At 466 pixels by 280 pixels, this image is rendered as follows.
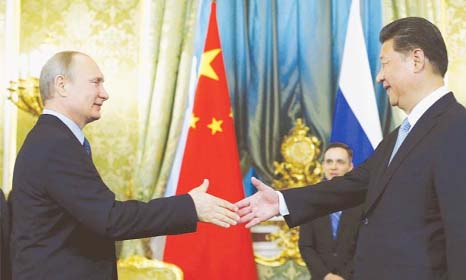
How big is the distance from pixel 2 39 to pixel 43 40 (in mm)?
298

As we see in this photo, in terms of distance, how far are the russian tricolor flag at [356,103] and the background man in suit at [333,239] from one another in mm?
414

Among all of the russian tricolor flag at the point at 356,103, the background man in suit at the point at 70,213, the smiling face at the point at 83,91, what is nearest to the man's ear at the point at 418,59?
the background man in suit at the point at 70,213

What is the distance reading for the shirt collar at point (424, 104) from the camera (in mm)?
2520

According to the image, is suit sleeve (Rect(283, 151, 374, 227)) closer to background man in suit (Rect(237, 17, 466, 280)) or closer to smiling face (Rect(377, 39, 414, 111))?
background man in suit (Rect(237, 17, 466, 280))

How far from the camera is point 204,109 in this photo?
5086 millimetres

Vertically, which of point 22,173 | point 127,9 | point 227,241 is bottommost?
point 227,241

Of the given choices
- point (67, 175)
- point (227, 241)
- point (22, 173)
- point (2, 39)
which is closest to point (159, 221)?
point (67, 175)

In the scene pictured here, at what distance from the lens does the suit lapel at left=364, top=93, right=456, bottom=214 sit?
2.45 meters

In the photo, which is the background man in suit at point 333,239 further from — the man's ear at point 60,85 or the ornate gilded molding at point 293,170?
the man's ear at point 60,85

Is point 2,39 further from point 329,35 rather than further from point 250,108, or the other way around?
point 329,35

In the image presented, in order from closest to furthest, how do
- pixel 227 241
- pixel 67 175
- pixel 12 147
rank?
pixel 67 175, pixel 227 241, pixel 12 147

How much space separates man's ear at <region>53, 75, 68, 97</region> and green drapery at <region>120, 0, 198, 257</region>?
8.36 ft

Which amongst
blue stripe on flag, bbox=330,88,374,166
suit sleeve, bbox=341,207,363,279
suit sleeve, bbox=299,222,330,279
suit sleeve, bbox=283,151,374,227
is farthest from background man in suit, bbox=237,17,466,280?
blue stripe on flag, bbox=330,88,374,166

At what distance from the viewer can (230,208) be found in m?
2.71
